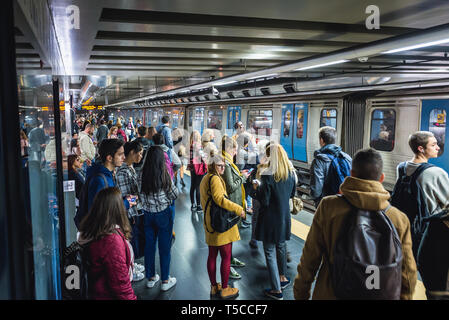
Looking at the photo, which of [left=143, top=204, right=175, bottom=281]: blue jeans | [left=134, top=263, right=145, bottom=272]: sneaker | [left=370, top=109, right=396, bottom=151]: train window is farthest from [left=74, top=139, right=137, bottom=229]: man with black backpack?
[left=370, top=109, right=396, bottom=151]: train window

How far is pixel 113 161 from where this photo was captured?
11.1ft

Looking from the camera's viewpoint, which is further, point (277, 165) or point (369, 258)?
point (277, 165)

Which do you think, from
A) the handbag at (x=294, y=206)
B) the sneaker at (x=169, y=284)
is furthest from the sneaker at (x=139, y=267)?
the handbag at (x=294, y=206)

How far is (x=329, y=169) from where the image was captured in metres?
3.99

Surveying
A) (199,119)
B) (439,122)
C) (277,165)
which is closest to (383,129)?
(439,122)

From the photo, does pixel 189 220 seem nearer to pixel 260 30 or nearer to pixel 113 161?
pixel 113 161

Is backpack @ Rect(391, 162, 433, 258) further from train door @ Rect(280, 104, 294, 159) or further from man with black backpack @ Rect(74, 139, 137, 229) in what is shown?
train door @ Rect(280, 104, 294, 159)

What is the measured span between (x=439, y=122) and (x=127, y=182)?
16.0 feet

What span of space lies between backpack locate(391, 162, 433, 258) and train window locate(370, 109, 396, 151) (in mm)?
3377

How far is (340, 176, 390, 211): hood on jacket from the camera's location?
72.9 inches

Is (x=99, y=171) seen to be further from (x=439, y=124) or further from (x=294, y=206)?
(x=439, y=124)

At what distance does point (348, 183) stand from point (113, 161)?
2295 mm

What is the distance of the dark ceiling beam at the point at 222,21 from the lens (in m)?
3.02
